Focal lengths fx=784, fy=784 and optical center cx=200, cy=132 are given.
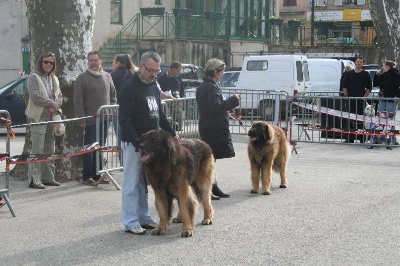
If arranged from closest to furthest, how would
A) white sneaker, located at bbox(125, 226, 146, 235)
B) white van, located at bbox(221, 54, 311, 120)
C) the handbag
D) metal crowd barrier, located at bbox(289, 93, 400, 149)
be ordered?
white sneaker, located at bbox(125, 226, 146, 235), the handbag, metal crowd barrier, located at bbox(289, 93, 400, 149), white van, located at bbox(221, 54, 311, 120)

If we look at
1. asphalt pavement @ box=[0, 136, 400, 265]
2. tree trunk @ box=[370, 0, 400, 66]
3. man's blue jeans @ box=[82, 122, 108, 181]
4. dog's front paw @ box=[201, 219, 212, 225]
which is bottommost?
asphalt pavement @ box=[0, 136, 400, 265]

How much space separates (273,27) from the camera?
46438 mm

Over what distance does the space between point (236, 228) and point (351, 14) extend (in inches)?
2208

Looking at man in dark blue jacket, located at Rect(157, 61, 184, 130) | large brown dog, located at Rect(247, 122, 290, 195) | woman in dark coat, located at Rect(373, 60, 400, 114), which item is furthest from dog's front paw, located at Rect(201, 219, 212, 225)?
woman in dark coat, located at Rect(373, 60, 400, 114)

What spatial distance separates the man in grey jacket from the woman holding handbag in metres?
0.32

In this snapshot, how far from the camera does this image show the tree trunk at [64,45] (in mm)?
12070

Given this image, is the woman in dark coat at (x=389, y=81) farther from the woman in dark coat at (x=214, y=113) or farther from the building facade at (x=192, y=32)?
the building facade at (x=192, y=32)

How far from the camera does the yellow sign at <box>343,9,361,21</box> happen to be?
2446 inches

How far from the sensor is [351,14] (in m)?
62.6

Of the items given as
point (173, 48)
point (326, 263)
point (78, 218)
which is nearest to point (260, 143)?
point (78, 218)

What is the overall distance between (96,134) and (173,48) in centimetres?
2561

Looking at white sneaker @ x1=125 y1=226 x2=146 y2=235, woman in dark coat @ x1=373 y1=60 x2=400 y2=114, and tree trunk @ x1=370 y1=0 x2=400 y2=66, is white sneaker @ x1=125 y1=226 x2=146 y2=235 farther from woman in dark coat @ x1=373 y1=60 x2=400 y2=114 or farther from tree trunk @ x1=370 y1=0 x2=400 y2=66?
tree trunk @ x1=370 y1=0 x2=400 y2=66

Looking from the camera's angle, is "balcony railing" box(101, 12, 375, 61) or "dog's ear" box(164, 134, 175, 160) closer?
"dog's ear" box(164, 134, 175, 160)

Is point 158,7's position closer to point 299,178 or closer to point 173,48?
point 173,48
